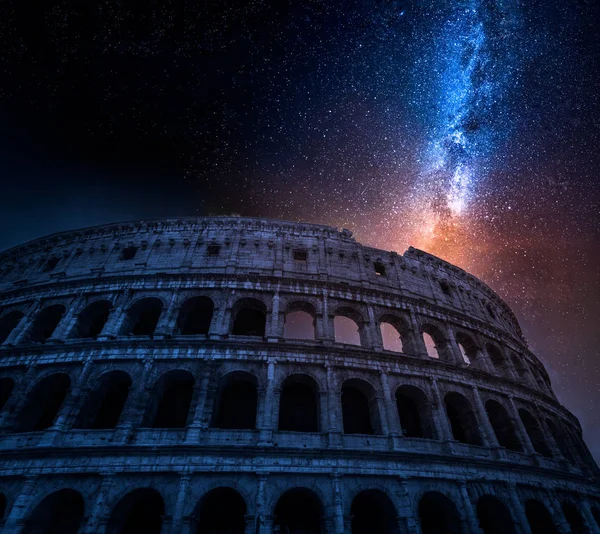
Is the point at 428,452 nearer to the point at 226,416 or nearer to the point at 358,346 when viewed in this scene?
the point at 358,346

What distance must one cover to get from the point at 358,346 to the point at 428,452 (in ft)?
16.0

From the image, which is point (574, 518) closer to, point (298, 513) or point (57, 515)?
point (298, 513)

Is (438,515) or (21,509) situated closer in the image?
(21,509)

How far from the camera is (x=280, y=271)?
17.2 m

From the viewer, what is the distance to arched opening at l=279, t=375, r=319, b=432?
1364 centimetres

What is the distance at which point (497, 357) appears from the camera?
787 inches

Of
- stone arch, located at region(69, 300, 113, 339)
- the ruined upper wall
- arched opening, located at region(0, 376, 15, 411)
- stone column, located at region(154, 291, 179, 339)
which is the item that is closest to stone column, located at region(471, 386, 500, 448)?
the ruined upper wall

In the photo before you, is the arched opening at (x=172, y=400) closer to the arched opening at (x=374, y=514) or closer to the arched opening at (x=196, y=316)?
the arched opening at (x=196, y=316)

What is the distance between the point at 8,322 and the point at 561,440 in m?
32.0

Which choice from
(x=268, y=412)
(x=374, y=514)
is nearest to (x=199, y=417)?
(x=268, y=412)

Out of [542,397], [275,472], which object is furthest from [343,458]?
[542,397]

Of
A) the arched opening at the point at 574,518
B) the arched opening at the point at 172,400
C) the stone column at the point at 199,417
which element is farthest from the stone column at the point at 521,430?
the arched opening at the point at 172,400

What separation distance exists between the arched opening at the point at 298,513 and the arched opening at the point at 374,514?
1.47 meters

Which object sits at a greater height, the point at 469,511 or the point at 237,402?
the point at 237,402
